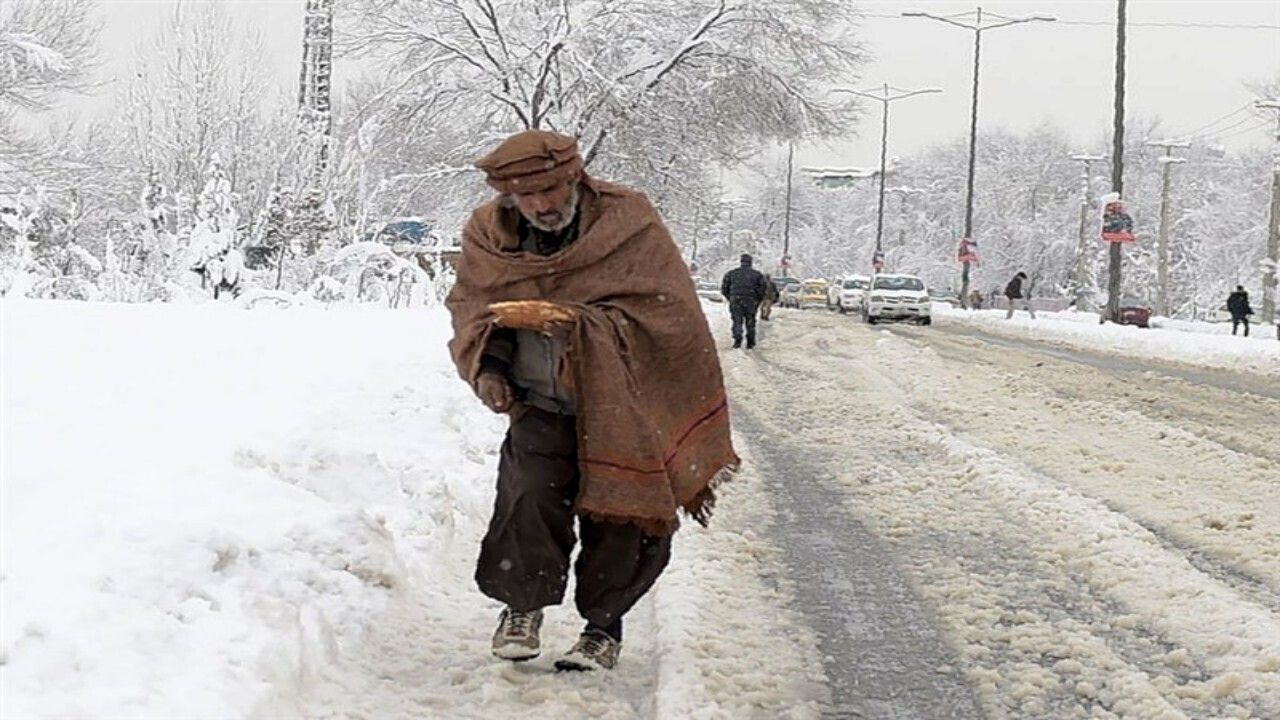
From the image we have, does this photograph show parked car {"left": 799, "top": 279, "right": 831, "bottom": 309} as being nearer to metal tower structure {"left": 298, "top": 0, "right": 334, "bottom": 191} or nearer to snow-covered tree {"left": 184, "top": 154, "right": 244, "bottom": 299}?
metal tower structure {"left": 298, "top": 0, "right": 334, "bottom": 191}

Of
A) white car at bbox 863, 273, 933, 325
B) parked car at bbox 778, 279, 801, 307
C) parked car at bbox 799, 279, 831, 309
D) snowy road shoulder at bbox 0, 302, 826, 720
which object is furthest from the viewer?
parked car at bbox 778, 279, 801, 307

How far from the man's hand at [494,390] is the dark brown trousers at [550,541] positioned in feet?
0.48

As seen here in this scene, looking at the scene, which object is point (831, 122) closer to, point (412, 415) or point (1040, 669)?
point (412, 415)

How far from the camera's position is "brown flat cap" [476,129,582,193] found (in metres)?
4.25

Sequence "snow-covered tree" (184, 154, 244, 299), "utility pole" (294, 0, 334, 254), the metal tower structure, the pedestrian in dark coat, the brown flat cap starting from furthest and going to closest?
the pedestrian in dark coat
the metal tower structure
"utility pole" (294, 0, 334, 254)
"snow-covered tree" (184, 154, 244, 299)
the brown flat cap

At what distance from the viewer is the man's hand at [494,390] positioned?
4.30 metres

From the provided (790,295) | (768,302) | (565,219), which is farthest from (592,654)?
(790,295)

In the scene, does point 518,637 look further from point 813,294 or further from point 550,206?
point 813,294

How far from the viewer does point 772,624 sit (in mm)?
5223

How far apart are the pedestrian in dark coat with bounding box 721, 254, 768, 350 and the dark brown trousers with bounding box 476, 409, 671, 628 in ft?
58.0

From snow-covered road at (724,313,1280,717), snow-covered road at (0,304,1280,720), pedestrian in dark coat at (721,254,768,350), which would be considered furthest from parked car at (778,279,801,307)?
snow-covered road at (0,304,1280,720)

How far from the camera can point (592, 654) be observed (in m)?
4.55

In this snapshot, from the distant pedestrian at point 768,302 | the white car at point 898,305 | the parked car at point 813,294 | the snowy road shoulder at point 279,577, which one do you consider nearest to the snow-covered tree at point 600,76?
the distant pedestrian at point 768,302

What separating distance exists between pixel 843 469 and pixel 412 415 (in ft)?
8.67
